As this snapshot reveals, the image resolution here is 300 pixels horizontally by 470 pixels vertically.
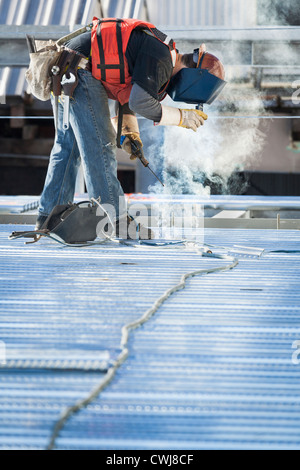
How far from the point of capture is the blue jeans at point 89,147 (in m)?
2.73

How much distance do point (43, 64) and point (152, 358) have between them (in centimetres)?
172

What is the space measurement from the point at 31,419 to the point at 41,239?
6.81 feet

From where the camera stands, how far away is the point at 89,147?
274 cm

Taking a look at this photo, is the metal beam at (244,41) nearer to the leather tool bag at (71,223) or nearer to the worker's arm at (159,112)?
the worker's arm at (159,112)

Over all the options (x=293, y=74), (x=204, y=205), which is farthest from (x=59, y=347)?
(x=293, y=74)

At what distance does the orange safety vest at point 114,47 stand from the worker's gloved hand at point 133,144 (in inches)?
9.7

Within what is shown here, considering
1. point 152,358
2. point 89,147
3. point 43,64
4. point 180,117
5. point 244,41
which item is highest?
point 244,41

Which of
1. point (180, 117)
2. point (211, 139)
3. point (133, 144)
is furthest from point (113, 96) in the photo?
point (211, 139)

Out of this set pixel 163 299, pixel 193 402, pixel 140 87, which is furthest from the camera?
pixel 140 87

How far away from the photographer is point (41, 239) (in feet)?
10.1

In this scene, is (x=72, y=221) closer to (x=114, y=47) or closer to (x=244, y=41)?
(x=114, y=47)

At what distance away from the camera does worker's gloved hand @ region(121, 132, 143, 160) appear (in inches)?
114

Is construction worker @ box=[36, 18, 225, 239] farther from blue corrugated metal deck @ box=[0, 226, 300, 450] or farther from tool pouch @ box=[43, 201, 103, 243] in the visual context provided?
blue corrugated metal deck @ box=[0, 226, 300, 450]

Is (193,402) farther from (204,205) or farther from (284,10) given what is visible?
(284,10)
